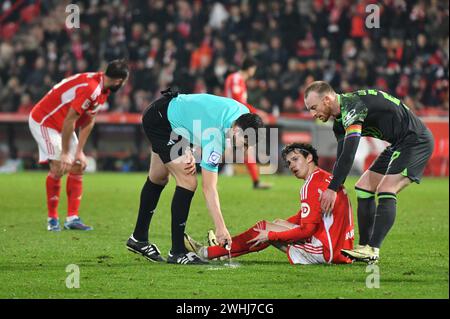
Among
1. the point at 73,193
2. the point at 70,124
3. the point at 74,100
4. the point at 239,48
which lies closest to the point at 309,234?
the point at 70,124

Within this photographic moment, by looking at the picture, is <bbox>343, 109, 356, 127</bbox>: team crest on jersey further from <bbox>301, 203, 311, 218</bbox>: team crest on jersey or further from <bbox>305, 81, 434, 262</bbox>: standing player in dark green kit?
<bbox>301, 203, 311, 218</bbox>: team crest on jersey

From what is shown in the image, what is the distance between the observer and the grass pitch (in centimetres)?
681

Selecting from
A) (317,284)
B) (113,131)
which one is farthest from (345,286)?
(113,131)

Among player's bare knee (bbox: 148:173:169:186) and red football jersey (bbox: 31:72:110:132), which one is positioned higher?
red football jersey (bbox: 31:72:110:132)

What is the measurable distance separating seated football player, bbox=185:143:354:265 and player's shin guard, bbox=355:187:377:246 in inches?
17.5

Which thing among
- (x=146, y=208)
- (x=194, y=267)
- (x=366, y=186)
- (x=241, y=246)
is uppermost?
(x=366, y=186)

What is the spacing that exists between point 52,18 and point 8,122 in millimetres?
4636

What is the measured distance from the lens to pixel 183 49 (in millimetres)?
24234

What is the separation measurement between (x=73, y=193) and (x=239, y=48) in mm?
13043

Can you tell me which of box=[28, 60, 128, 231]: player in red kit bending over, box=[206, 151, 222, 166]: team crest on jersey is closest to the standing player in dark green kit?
box=[206, 151, 222, 166]: team crest on jersey

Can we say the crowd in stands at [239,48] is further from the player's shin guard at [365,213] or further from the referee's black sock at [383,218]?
the referee's black sock at [383,218]

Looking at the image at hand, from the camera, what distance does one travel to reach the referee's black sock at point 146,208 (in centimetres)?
859

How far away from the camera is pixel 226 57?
24.0 metres

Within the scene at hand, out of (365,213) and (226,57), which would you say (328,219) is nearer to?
(365,213)
